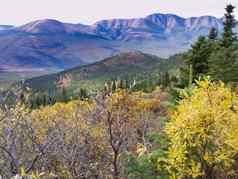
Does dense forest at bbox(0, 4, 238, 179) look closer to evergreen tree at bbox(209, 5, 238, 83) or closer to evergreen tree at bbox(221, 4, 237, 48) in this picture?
evergreen tree at bbox(209, 5, 238, 83)

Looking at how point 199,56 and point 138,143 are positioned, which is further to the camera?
point 199,56

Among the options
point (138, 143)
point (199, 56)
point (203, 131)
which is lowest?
point (138, 143)

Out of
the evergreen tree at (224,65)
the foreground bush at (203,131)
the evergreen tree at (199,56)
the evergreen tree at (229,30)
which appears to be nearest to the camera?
the foreground bush at (203,131)

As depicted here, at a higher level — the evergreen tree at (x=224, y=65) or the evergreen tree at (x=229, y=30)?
the evergreen tree at (x=229, y=30)

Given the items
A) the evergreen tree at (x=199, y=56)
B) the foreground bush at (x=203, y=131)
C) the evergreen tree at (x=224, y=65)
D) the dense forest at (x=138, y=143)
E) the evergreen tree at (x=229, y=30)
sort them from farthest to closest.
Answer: the evergreen tree at (x=229, y=30)
the evergreen tree at (x=199, y=56)
the evergreen tree at (x=224, y=65)
the dense forest at (x=138, y=143)
the foreground bush at (x=203, y=131)

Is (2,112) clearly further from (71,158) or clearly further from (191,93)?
(191,93)

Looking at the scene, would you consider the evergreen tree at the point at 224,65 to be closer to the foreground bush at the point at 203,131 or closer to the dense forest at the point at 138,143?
the dense forest at the point at 138,143

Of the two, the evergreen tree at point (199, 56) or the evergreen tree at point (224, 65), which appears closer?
the evergreen tree at point (224, 65)

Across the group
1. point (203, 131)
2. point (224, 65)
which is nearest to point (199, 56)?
point (224, 65)

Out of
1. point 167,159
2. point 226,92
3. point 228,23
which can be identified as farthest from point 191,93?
point 228,23

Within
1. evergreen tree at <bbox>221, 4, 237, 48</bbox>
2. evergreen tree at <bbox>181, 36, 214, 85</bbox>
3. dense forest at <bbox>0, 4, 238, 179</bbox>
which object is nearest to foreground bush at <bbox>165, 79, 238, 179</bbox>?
dense forest at <bbox>0, 4, 238, 179</bbox>

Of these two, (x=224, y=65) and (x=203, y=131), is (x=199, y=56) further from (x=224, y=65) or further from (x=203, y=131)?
(x=203, y=131)

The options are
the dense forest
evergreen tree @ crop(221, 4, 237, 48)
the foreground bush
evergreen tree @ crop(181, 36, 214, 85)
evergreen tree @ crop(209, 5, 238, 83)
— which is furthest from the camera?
evergreen tree @ crop(221, 4, 237, 48)

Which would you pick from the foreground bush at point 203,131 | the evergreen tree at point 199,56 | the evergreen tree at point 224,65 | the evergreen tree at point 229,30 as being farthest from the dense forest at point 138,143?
the evergreen tree at point 229,30
